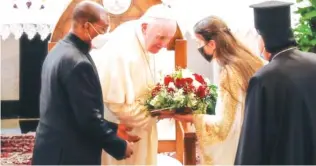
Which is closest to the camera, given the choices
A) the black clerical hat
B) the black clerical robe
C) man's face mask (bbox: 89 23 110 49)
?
the black clerical robe

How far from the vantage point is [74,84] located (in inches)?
111

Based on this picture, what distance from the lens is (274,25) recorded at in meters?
2.81

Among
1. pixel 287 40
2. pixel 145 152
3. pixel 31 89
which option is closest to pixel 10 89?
pixel 31 89

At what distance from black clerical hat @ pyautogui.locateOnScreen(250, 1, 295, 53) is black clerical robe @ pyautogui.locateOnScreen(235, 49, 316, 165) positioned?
4.0 inches

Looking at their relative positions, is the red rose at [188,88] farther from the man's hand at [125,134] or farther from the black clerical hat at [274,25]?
the black clerical hat at [274,25]

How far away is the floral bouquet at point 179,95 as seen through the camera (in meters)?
→ 3.29

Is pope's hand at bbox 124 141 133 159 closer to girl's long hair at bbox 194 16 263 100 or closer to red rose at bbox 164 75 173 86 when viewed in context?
red rose at bbox 164 75 173 86

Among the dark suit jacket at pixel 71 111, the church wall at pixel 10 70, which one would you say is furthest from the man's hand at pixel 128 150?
the church wall at pixel 10 70

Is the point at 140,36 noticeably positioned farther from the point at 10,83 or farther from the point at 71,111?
the point at 10,83

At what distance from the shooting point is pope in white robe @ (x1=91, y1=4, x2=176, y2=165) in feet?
10.9

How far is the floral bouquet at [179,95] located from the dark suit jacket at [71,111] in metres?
0.41

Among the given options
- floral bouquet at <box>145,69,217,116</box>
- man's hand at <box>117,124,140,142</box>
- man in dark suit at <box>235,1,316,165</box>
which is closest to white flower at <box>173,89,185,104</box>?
floral bouquet at <box>145,69,217,116</box>

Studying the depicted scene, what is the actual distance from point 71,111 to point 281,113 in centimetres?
112

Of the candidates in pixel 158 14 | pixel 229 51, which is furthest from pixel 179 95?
pixel 158 14
